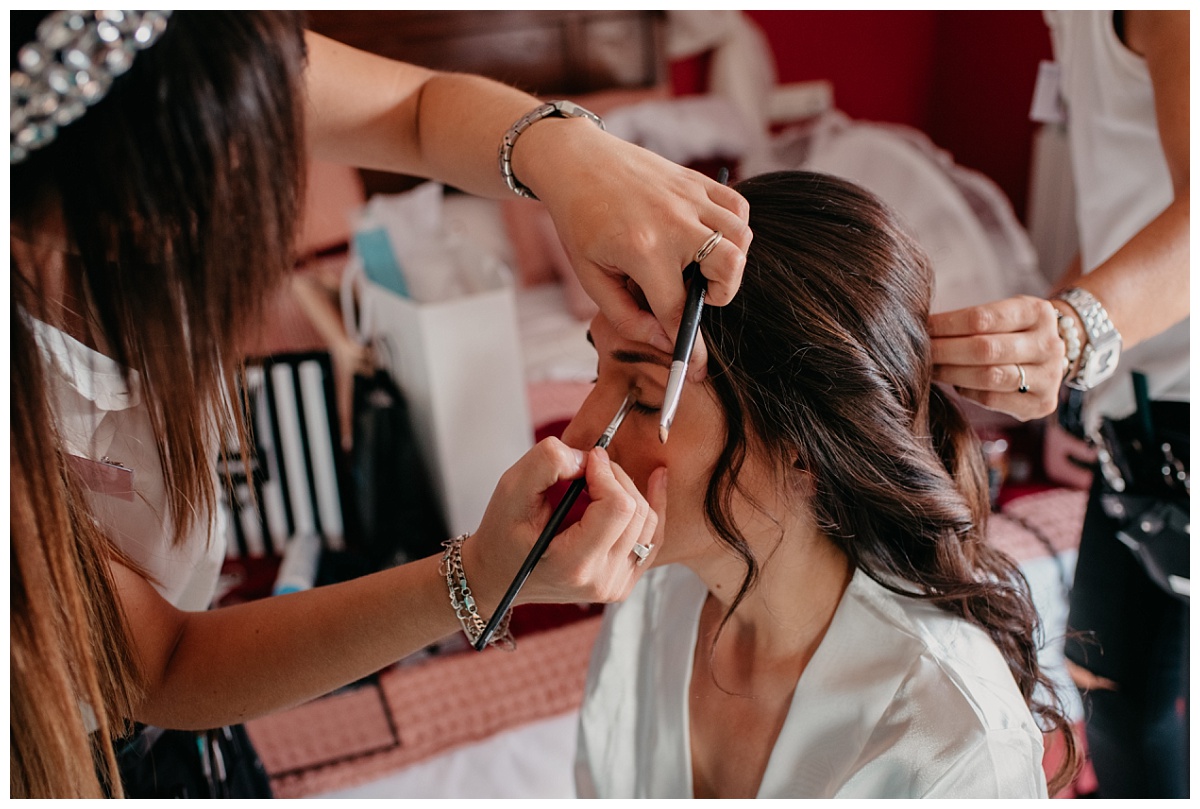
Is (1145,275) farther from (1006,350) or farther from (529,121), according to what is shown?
(529,121)

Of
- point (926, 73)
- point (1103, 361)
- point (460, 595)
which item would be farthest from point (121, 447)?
point (926, 73)

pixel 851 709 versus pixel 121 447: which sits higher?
pixel 121 447

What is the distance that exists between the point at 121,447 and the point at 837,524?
62cm

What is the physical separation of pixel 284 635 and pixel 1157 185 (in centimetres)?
106

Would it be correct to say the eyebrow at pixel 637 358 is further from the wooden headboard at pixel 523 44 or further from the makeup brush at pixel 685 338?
the wooden headboard at pixel 523 44

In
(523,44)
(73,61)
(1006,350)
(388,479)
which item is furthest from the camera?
(523,44)

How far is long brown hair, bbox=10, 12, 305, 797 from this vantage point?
1.58 ft

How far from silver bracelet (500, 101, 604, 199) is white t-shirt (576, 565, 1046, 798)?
1.68 feet

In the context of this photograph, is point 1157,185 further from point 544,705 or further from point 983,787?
point 544,705

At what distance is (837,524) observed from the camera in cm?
84

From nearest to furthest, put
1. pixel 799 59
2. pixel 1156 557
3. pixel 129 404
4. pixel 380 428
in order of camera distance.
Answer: pixel 129 404, pixel 1156 557, pixel 380 428, pixel 799 59

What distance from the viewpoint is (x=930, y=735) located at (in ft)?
2.46

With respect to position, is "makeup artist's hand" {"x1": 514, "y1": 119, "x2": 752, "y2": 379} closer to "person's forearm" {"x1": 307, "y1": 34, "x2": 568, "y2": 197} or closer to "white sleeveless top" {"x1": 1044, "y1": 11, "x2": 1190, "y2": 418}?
"person's forearm" {"x1": 307, "y1": 34, "x2": 568, "y2": 197}

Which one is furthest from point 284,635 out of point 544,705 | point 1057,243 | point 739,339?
point 1057,243
